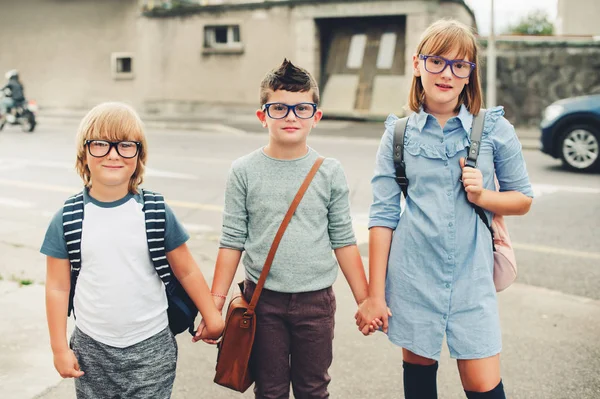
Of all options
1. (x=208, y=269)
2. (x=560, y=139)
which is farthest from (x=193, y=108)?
(x=208, y=269)

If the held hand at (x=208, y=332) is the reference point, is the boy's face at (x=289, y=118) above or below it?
above

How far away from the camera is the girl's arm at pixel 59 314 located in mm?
2271

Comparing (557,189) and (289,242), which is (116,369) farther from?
(557,189)

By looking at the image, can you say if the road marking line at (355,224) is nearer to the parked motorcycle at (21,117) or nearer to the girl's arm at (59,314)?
the girl's arm at (59,314)

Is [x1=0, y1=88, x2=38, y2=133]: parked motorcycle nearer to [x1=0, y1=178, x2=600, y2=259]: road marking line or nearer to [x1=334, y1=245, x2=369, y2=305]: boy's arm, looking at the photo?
[x1=0, y1=178, x2=600, y2=259]: road marking line

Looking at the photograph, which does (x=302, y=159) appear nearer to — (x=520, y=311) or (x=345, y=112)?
(x=520, y=311)

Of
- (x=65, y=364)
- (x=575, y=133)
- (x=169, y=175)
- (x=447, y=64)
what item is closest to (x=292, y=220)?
(x=447, y=64)

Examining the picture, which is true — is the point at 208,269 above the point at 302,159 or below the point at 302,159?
below

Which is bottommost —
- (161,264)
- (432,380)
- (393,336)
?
(432,380)

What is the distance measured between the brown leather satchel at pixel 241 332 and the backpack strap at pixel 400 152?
285mm

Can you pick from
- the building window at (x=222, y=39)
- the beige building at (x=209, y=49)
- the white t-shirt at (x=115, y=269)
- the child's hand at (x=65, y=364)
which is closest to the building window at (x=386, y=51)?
the beige building at (x=209, y=49)

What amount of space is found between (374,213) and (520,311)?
2.49 meters

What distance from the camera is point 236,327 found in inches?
97.0

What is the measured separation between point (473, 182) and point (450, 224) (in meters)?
0.18
